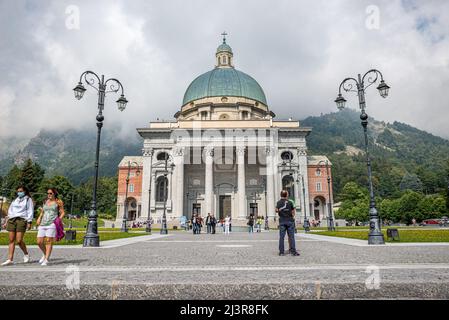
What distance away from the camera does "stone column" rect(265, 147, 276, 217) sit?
148ft

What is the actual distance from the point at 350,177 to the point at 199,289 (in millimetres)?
114775

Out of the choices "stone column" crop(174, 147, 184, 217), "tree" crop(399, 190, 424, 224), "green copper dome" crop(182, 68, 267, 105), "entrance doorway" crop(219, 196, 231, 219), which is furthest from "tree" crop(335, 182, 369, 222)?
"stone column" crop(174, 147, 184, 217)

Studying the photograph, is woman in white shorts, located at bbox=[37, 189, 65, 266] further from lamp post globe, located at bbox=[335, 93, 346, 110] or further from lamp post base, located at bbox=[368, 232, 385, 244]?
lamp post globe, located at bbox=[335, 93, 346, 110]

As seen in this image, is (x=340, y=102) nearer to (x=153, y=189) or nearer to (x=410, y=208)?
(x=153, y=189)

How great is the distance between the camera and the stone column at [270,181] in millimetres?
45119

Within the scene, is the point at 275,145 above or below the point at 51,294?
above

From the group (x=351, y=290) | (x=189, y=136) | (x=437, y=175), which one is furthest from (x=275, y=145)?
(x=437, y=175)

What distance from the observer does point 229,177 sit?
51469mm

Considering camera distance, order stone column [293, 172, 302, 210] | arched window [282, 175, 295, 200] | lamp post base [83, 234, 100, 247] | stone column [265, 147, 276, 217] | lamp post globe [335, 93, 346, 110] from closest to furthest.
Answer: lamp post base [83, 234, 100, 247] < lamp post globe [335, 93, 346, 110] < stone column [265, 147, 276, 217] < stone column [293, 172, 302, 210] < arched window [282, 175, 295, 200]

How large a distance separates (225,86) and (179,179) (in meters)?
19.6

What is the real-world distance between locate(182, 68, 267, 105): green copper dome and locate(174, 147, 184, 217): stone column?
13.6m

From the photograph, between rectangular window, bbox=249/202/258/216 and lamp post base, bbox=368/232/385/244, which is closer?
lamp post base, bbox=368/232/385/244
